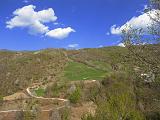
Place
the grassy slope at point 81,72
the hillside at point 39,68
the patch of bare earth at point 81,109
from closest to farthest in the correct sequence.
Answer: the patch of bare earth at point 81,109 → the grassy slope at point 81,72 → the hillside at point 39,68

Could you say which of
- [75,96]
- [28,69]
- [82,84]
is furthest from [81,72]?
[75,96]

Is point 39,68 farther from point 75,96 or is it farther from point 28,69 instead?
point 75,96

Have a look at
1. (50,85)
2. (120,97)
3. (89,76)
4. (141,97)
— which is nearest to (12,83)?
(50,85)

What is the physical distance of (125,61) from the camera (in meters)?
21.3

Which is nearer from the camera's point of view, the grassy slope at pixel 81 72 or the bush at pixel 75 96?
the bush at pixel 75 96

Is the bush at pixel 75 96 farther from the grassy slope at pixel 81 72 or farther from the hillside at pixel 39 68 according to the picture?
the hillside at pixel 39 68

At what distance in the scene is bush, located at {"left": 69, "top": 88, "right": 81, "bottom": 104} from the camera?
36000 mm

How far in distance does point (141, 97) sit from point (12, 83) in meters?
16.1

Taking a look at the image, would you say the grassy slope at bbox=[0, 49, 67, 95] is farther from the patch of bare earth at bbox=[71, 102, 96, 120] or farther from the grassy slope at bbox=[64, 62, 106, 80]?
the patch of bare earth at bbox=[71, 102, 96, 120]

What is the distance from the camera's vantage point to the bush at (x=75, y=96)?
118 feet

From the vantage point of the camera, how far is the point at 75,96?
36125mm

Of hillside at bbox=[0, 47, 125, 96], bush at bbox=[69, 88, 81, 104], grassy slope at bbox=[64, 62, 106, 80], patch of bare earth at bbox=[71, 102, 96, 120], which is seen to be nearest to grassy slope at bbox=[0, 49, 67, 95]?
hillside at bbox=[0, 47, 125, 96]

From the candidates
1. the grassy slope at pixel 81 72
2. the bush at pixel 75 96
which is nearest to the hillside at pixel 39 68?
the grassy slope at pixel 81 72

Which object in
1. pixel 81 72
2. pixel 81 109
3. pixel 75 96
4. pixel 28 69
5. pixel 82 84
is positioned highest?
pixel 28 69
